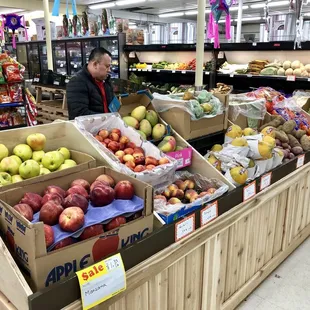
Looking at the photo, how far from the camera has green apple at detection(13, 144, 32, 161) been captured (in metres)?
1.69

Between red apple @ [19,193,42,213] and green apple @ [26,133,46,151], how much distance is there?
0.49m

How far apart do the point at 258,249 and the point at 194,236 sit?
0.90 meters

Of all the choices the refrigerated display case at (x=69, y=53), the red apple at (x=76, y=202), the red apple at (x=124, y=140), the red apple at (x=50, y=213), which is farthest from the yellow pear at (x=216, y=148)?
the refrigerated display case at (x=69, y=53)

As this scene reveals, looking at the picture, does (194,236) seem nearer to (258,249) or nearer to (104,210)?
(104,210)

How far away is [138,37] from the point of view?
732 centimetres

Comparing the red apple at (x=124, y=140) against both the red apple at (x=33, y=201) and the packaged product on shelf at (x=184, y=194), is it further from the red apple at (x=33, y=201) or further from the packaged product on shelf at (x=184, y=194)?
the red apple at (x=33, y=201)

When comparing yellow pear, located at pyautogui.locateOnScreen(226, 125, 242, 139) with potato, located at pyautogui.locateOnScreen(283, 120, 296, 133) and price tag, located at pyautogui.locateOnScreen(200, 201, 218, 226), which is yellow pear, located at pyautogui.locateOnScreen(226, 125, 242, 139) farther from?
price tag, located at pyautogui.locateOnScreen(200, 201, 218, 226)

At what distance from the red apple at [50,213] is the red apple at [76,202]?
48 millimetres

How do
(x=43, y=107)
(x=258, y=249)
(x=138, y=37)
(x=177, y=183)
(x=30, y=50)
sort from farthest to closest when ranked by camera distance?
(x=30, y=50) < (x=138, y=37) < (x=43, y=107) < (x=258, y=249) < (x=177, y=183)

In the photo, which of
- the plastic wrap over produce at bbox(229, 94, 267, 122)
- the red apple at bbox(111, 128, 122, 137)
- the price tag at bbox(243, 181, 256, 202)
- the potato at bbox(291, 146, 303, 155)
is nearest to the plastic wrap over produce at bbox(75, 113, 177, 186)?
the red apple at bbox(111, 128, 122, 137)

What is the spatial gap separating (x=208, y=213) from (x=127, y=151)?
22.6 inches

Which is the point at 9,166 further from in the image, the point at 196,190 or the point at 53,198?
the point at 196,190

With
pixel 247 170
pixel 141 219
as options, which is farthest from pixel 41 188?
pixel 247 170

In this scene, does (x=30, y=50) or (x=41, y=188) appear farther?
(x=30, y=50)
